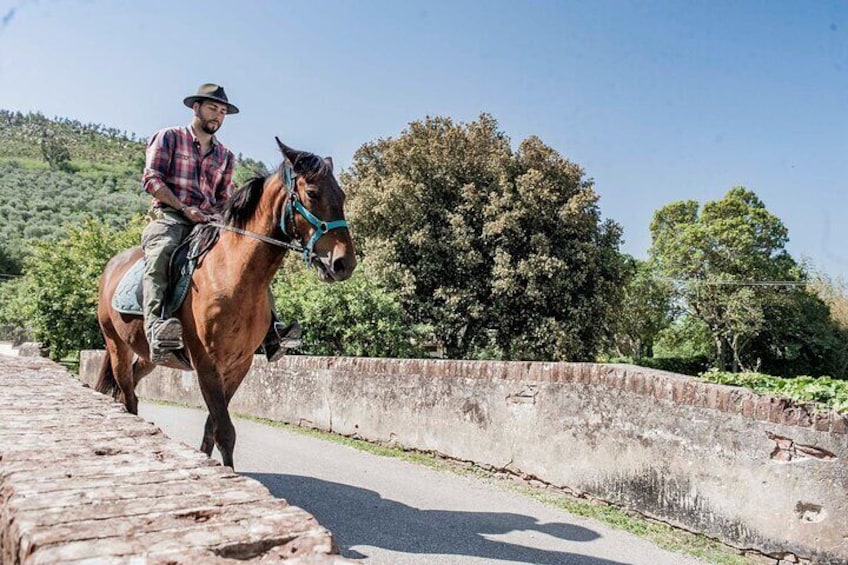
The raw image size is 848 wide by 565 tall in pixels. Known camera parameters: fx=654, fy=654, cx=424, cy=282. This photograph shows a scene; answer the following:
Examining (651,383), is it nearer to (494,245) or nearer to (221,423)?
(221,423)

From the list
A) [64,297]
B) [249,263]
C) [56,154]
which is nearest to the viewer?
[249,263]

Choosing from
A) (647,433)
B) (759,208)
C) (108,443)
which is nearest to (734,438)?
(647,433)

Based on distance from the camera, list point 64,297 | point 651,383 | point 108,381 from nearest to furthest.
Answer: point 651,383 → point 108,381 → point 64,297

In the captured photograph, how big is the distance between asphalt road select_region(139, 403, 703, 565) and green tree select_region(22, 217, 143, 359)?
68.0ft

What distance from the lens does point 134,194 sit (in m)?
92.3

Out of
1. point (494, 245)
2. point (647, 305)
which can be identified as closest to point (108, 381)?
point (494, 245)

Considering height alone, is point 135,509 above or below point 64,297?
above

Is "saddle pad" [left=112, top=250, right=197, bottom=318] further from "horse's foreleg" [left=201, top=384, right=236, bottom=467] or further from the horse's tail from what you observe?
the horse's tail

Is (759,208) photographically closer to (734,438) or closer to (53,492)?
(734,438)

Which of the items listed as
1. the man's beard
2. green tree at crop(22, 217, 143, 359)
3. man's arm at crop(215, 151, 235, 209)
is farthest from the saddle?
green tree at crop(22, 217, 143, 359)

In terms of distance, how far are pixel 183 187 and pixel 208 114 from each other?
752mm

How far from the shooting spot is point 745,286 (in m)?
41.6

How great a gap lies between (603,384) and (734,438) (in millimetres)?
1501

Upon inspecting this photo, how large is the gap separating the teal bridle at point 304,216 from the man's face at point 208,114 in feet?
3.99
